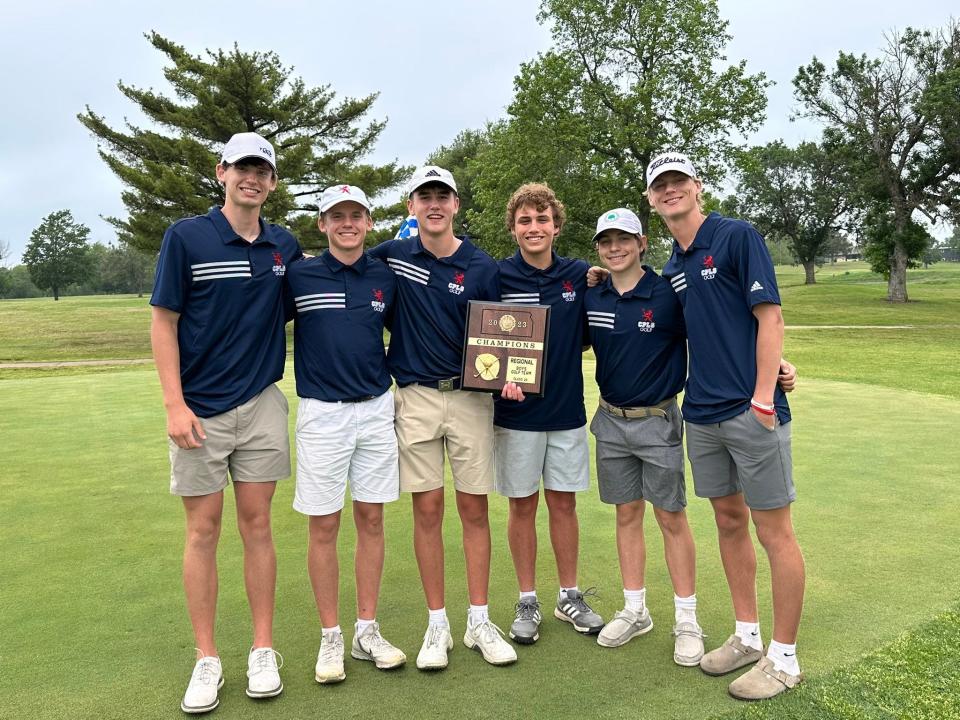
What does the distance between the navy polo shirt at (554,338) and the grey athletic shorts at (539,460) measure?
5 centimetres

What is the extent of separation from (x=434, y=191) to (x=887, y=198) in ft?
132

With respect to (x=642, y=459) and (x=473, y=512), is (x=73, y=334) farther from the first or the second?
(x=642, y=459)

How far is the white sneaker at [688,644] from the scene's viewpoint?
10.8 ft

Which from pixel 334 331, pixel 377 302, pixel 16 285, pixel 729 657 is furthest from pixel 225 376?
pixel 16 285

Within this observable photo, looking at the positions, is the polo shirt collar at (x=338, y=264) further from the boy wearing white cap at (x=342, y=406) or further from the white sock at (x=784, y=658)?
the white sock at (x=784, y=658)

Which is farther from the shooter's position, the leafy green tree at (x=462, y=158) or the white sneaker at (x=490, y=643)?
the leafy green tree at (x=462, y=158)

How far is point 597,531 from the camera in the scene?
4.99 meters

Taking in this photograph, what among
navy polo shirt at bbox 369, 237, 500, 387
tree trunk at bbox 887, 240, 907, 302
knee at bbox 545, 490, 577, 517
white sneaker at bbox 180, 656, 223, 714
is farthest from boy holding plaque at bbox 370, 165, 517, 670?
tree trunk at bbox 887, 240, 907, 302

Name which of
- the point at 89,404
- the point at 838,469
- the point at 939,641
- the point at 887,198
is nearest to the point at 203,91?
the point at 89,404

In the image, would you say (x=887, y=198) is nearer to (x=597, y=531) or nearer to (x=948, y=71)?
(x=948, y=71)

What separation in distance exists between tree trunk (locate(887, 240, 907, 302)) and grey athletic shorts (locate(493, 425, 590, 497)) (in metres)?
37.9

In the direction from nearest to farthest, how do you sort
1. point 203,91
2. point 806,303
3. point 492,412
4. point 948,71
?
point 492,412
point 203,91
point 948,71
point 806,303

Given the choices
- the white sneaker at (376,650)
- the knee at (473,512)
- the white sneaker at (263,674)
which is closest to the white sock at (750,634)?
the knee at (473,512)

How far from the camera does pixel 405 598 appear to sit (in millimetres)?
4062
